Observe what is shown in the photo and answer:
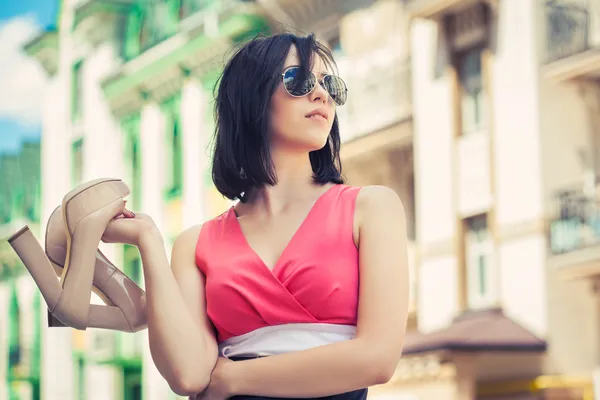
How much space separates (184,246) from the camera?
256cm

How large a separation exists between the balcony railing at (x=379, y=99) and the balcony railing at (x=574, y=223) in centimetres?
327

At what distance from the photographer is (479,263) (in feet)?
49.8

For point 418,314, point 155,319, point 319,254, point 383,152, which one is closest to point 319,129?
point 319,254

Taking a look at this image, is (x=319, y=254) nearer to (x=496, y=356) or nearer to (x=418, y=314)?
(x=496, y=356)

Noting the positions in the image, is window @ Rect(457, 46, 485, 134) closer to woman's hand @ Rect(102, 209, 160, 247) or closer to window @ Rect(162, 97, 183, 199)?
window @ Rect(162, 97, 183, 199)

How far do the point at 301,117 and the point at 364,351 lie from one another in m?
0.50

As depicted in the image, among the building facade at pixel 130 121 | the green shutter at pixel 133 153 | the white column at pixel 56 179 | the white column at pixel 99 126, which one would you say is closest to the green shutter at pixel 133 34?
the building facade at pixel 130 121

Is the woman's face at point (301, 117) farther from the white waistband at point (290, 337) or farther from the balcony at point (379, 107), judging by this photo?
the balcony at point (379, 107)

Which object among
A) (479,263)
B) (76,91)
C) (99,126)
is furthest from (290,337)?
(76,91)

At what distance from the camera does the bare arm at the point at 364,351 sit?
2.31 metres

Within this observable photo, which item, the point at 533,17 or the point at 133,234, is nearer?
the point at 133,234

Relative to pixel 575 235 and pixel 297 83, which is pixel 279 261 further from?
pixel 575 235

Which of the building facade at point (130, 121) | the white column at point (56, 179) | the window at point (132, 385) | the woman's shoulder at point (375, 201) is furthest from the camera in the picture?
the white column at point (56, 179)

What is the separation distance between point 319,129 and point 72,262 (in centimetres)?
57
